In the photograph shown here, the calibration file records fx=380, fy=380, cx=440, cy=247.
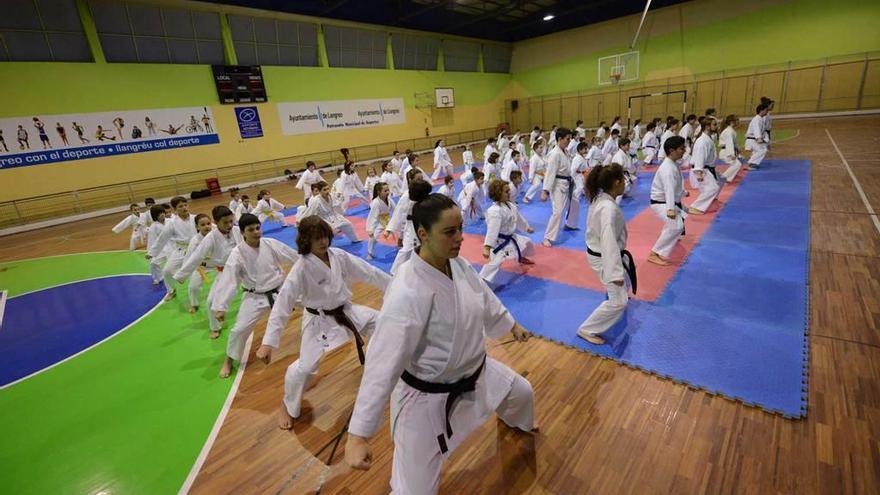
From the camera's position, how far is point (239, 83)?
57.6ft

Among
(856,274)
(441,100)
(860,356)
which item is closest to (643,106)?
(441,100)

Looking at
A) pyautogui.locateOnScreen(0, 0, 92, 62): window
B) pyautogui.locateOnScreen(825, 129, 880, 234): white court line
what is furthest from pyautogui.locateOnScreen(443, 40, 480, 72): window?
pyautogui.locateOnScreen(825, 129, 880, 234): white court line

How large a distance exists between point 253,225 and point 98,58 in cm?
1634

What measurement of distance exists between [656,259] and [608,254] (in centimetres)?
260

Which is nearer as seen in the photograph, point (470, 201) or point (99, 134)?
point (470, 201)

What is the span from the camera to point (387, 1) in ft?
62.0

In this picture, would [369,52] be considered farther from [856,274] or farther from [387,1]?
[856,274]

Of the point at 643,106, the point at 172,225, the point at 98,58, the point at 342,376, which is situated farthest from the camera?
the point at 643,106

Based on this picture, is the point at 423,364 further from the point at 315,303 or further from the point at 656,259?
the point at 656,259

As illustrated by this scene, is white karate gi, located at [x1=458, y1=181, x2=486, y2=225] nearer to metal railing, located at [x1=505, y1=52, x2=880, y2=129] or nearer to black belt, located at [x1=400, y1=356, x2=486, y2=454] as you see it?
black belt, located at [x1=400, y1=356, x2=486, y2=454]

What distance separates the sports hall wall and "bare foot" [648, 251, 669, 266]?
2302 cm

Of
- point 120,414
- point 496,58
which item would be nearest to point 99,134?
point 120,414

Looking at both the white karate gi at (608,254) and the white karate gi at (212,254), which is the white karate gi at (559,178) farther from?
the white karate gi at (212,254)

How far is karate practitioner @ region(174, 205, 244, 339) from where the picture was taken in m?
4.73
